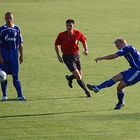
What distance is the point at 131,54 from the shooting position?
706 inches

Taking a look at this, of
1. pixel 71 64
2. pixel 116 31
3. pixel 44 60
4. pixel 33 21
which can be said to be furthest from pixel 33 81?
pixel 33 21

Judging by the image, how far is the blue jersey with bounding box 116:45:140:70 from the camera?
1780 centimetres

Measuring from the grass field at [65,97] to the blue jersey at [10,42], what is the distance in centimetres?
116

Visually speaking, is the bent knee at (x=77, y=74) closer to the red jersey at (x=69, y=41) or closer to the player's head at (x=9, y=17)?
the red jersey at (x=69, y=41)

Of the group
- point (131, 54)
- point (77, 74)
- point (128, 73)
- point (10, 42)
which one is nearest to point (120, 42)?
point (131, 54)

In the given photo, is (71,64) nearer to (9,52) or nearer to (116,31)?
(9,52)

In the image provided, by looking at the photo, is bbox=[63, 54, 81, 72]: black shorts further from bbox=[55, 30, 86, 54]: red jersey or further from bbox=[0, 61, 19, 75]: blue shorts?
bbox=[0, 61, 19, 75]: blue shorts

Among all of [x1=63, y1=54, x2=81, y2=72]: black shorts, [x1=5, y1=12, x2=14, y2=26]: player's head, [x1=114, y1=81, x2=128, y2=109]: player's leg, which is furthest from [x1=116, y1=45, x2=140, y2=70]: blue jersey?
[x1=5, y1=12, x2=14, y2=26]: player's head

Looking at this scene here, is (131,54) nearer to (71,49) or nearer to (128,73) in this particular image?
(128,73)

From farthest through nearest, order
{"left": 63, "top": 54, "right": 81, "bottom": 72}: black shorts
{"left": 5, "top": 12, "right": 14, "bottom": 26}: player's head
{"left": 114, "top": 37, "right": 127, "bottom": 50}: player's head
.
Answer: {"left": 63, "top": 54, "right": 81, "bottom": 72}: black shorts, {"left": 5, "top": 12, "right": 14, "bottom": 26}: player's head, {"left": 114, "top": 37, "right": 127, "bottom": 50}: player's head

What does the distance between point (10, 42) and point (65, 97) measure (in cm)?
211

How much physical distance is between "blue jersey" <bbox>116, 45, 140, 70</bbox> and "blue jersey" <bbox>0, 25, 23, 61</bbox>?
292 centimetres

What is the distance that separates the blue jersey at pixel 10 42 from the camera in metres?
19.1

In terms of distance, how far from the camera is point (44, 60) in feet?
94.0
